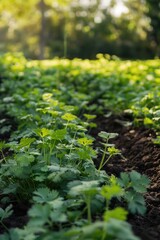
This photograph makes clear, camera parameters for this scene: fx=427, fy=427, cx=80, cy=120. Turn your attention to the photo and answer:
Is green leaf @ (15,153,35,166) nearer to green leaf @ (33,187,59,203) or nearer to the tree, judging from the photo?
green leaf @ (33,187,59,203)

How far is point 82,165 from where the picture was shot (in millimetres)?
2330

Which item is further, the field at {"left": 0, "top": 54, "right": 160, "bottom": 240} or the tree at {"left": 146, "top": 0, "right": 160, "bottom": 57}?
the tree at {"left": 146, "top": 0, "right": 160, "bottom": 57}

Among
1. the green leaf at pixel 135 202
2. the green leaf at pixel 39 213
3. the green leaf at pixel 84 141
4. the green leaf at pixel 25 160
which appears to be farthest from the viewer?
the green leaf at pixel 84 141

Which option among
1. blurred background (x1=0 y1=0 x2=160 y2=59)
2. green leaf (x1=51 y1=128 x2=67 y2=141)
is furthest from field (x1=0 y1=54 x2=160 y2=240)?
blurred background (x1=0 y1=0 x2=160 y2=59)

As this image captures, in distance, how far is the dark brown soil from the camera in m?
2.07

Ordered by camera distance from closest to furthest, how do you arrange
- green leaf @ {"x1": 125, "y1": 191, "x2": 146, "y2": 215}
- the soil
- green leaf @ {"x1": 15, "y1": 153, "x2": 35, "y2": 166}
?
green leaf @ {"x1": 125, "y1": 191, "x2": 146, "y2": 215} < the soil < green leaf @ {"x1": 15, "y1": 153, "x2": 35, "y2": 166}

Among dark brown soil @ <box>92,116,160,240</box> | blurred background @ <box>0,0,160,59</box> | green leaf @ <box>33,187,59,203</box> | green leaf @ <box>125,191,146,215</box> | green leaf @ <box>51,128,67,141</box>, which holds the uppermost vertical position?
green leaf @ <box>51,128,67,141</box>

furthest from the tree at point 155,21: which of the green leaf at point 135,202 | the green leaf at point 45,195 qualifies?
the green leaf at point 45,195

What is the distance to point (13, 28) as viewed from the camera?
107 ft

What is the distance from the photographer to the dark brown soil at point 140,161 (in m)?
2.07

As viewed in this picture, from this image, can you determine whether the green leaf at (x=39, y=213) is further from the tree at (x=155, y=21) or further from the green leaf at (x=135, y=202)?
the tree at (x=155, y=21)

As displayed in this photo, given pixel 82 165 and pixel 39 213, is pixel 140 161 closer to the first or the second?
pixel 82 165

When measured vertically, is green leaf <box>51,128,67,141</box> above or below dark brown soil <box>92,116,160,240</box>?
above

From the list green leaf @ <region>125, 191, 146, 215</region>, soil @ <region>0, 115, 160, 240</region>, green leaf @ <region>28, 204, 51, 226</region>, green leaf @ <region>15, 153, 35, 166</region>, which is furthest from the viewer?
green leaf @ <region>15, 153, 35, 166</region>
